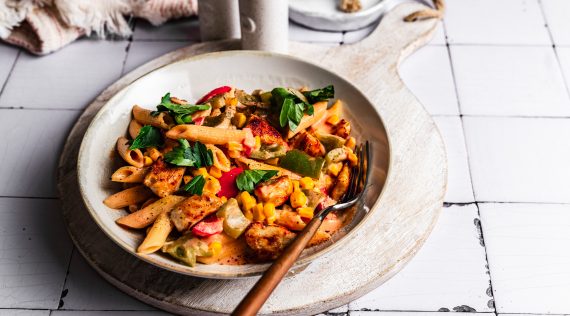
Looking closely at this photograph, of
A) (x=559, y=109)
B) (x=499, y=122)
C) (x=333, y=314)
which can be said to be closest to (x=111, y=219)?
(x=333, y=314)

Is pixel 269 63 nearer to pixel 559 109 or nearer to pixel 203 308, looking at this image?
pixel 203 308

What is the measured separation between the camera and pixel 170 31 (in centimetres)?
259

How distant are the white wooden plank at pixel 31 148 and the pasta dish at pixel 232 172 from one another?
0.34m

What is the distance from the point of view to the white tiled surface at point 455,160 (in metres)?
1.78

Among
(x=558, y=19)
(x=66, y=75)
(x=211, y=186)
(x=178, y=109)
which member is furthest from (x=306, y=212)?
(x=558, y=19)

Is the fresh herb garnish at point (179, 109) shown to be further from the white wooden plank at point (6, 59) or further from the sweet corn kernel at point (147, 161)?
the white wooden plank at point (6, 59)

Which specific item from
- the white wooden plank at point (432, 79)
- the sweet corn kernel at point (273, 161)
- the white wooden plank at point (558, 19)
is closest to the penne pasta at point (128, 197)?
the sweet corn kernel at point (273, 161)

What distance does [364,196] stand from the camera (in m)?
1.78

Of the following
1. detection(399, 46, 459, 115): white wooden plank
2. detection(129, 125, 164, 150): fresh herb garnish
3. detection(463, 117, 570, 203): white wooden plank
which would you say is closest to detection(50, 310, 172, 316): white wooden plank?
detection(129, 125, 164, 150): fresh herb garnish

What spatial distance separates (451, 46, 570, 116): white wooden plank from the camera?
2.32 m

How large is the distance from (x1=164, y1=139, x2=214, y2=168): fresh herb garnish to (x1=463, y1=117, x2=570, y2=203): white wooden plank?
877mm

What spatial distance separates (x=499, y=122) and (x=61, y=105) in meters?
1.55

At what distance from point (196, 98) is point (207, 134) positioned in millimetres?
387

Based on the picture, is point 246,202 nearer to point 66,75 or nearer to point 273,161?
point 273,161
